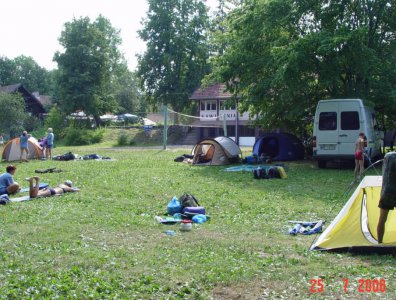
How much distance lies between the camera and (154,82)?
54469 mm

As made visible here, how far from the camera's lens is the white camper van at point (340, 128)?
18500mm

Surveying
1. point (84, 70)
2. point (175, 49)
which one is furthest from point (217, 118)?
point (84, 70)

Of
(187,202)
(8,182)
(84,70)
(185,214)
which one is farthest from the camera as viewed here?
(84,70)

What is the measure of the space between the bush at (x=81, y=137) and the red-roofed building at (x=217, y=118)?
9.55 metres

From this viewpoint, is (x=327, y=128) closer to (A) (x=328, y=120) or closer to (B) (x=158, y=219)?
(A) (x=328, y=120)

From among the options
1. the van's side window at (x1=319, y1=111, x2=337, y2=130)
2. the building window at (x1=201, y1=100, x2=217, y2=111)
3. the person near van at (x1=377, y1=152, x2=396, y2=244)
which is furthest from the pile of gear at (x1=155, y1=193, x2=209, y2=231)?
the building window at (x1=201, y1=100, x2=217, y2=111)

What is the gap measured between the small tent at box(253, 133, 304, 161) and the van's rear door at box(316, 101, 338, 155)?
446 cm

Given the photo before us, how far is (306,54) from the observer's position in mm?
18641

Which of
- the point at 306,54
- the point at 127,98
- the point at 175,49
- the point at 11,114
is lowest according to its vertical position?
the point at 11,114

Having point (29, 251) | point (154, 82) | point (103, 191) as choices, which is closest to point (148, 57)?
point (154, 82)

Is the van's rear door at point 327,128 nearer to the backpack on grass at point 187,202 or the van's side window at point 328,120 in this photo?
the van's side window at point 328,120

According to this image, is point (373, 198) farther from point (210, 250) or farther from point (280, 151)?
point (280, 151)

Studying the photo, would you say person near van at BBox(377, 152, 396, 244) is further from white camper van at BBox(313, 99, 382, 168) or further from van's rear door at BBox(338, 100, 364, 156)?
van's rear door at BBox(338, 100, 364, 156)

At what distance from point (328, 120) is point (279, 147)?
16.6 feet
